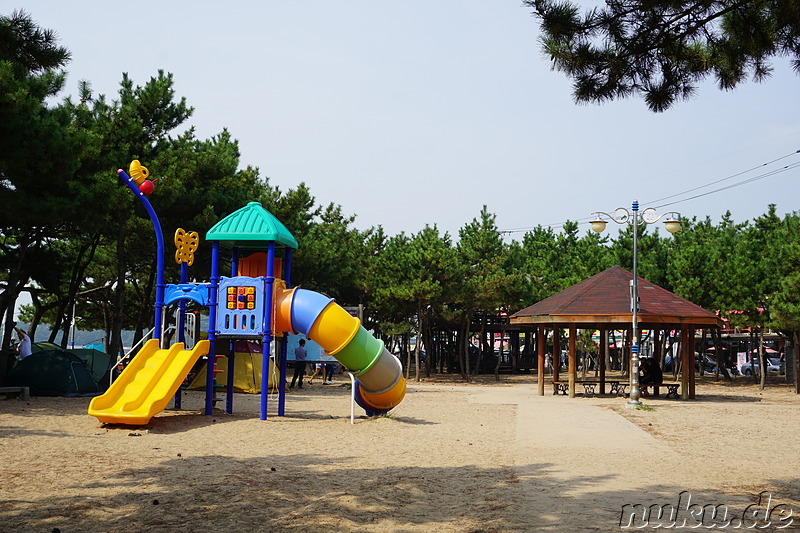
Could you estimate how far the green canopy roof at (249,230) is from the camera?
16.0 m

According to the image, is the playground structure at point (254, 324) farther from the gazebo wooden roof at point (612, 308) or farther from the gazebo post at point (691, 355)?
the gazebo post at point (691, 355)

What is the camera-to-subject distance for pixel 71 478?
8.49m

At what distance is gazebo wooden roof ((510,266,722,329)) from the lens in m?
22.0

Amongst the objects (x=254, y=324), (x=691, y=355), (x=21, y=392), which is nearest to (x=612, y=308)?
(x=691, y=355)

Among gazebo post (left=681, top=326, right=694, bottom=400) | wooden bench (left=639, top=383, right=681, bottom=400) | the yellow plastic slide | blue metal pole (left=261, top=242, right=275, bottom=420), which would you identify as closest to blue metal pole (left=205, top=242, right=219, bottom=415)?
the yellow plastic slide

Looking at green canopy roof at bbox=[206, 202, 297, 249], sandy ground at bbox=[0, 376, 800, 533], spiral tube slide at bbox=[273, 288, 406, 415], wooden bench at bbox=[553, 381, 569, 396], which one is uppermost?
green canopy roof at bbox=[206, 202, 297, 249]

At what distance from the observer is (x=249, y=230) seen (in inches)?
637

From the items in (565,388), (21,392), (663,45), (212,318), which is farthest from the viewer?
(565,388)

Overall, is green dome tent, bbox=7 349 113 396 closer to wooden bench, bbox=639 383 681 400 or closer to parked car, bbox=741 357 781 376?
wooden bench, bbox=639 383 681 400

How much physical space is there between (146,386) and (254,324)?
2.59 meters

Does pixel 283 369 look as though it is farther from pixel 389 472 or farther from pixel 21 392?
pixel 389 472

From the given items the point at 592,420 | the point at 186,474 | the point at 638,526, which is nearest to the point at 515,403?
the point at 592,420

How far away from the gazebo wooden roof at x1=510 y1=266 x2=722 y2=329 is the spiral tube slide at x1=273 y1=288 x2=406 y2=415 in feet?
27.3

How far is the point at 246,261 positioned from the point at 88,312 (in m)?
24.8
